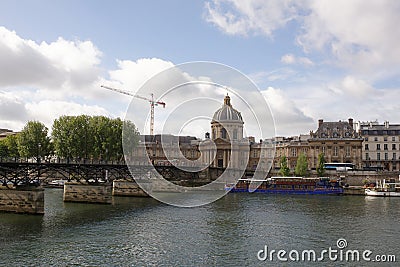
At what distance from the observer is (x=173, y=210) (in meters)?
60.3

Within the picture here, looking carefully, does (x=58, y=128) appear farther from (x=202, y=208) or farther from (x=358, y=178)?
(x=358, y=178)

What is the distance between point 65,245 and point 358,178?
90415mm

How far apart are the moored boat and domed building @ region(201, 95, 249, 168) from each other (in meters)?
27.2

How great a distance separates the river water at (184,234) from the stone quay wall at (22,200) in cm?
117

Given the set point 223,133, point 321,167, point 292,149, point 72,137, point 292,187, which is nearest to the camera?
point 72,137

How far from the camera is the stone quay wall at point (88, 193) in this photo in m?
65.2

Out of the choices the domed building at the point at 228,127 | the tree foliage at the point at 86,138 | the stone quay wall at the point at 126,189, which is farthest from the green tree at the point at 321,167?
the stone quay wall at the point at 126,189

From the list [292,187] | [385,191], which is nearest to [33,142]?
[292,187]

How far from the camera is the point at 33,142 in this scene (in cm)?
9719

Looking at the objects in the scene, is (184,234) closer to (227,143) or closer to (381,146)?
(227,143)

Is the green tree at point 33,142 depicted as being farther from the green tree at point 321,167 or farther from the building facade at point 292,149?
the building facade at point 292,149

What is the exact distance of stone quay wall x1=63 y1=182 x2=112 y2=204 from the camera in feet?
214

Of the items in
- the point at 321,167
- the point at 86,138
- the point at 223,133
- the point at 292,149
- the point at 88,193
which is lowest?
the point at 88,193

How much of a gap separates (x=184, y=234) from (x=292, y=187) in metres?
57.8
